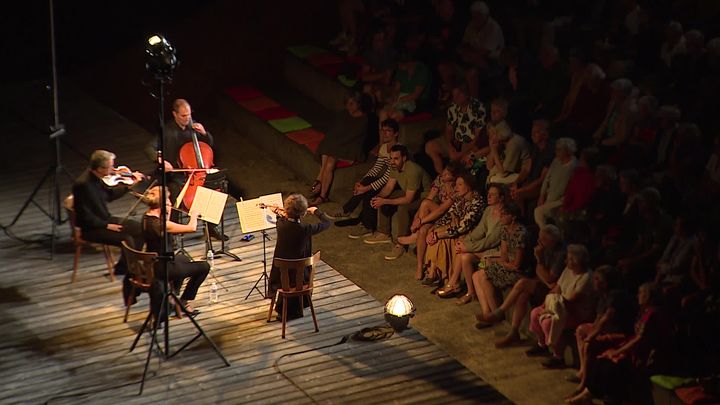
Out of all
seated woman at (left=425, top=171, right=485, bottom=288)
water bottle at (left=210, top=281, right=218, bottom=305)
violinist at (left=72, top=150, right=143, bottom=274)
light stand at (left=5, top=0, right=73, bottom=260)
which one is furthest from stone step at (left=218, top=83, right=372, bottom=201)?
violinist at (left=72, top=150, right=143, bottom=274)

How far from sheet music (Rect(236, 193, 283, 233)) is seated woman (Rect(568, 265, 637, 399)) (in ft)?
8.38

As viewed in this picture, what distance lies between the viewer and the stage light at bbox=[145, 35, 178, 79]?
9.42 meters

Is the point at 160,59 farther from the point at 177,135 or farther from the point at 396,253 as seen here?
the point at 396,253

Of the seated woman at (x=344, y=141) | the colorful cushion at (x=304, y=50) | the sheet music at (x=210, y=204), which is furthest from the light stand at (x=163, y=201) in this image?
the colorful cushion at (x=304, y=50)

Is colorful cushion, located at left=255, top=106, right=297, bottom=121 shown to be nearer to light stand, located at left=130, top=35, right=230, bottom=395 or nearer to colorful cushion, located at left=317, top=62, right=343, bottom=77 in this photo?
colorful cushion, located at left=317, top=62, right=343, bottom=77

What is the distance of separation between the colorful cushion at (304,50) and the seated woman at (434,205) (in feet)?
13.0

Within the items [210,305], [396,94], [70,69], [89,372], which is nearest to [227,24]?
[70,69]

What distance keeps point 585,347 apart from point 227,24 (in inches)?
282

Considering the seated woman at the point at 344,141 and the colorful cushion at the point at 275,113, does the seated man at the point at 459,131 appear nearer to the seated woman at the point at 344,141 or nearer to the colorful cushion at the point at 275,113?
the seated woman at the point at 344,141

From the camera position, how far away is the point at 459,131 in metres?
12.4

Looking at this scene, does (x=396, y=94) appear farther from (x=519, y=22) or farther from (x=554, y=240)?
(x=554, y=240)

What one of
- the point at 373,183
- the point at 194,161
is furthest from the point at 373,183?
the point at 194,161

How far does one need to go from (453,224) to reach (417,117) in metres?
2.04

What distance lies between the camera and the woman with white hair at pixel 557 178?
36.3 ft
